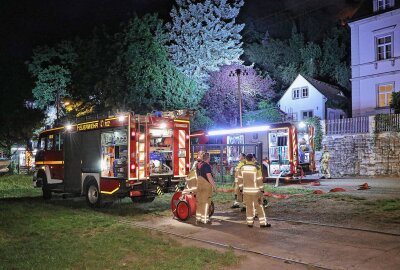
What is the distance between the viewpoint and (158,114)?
41.5 feet

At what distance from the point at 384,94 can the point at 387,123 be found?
601cm

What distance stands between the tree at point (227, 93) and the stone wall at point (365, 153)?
32.4ft

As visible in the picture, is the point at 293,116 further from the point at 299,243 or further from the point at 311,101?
the point at 299,243

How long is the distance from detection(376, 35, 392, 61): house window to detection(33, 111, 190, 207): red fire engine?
1858 centimetres

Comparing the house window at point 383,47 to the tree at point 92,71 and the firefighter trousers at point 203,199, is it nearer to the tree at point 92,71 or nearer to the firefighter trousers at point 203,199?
the tree at point 92,71

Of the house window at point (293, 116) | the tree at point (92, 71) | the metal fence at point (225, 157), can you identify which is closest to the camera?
the metal fence at point (225, 157)

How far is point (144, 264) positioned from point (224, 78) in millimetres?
26494

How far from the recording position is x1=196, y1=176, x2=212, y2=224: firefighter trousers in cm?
940

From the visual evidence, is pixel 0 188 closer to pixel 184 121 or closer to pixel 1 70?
pixel 184 121

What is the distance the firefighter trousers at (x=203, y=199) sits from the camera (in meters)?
9.40

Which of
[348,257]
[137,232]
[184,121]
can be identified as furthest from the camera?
[184,121]

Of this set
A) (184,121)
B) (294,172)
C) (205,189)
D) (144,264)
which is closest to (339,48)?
Result: (294,172)

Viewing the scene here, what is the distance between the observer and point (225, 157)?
21.1 meters

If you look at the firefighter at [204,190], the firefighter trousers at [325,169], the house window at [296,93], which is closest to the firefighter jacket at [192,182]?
the firefighter at [204,190]
